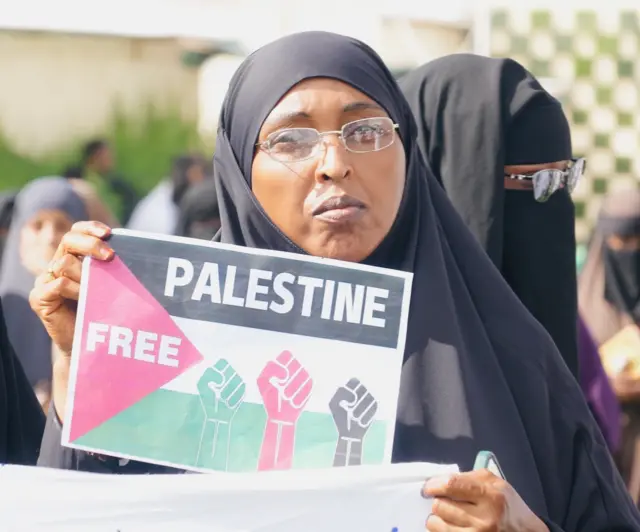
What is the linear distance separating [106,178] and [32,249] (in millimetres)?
3479

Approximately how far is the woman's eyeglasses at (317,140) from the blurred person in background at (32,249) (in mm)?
2863

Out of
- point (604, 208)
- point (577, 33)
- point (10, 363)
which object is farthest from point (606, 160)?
point (10, 363)

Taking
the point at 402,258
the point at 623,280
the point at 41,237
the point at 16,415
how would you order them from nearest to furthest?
1. the point at 402,258
2. the point at 16,415
3. the point at 41,237
4. the point at 623,280

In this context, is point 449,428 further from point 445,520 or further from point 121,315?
point 121,315

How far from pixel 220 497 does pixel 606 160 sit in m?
9.23

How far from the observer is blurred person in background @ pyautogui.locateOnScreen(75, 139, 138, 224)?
8.25 m

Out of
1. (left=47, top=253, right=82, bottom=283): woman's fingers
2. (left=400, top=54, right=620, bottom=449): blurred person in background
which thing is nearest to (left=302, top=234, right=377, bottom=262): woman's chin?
(left=47, top=253, right=82, bottom=283): woman's fingers

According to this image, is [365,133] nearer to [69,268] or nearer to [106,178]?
[69,268]

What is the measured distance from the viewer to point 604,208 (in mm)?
5996

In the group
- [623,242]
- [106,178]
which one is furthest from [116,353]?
[106,178]

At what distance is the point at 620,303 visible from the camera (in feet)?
17.8

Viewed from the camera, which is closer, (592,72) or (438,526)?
(438,526)

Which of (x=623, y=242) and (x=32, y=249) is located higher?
(x=623, y=242)

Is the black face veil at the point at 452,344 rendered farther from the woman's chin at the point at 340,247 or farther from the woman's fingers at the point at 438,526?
the woman's fingers at the point at 438,526
